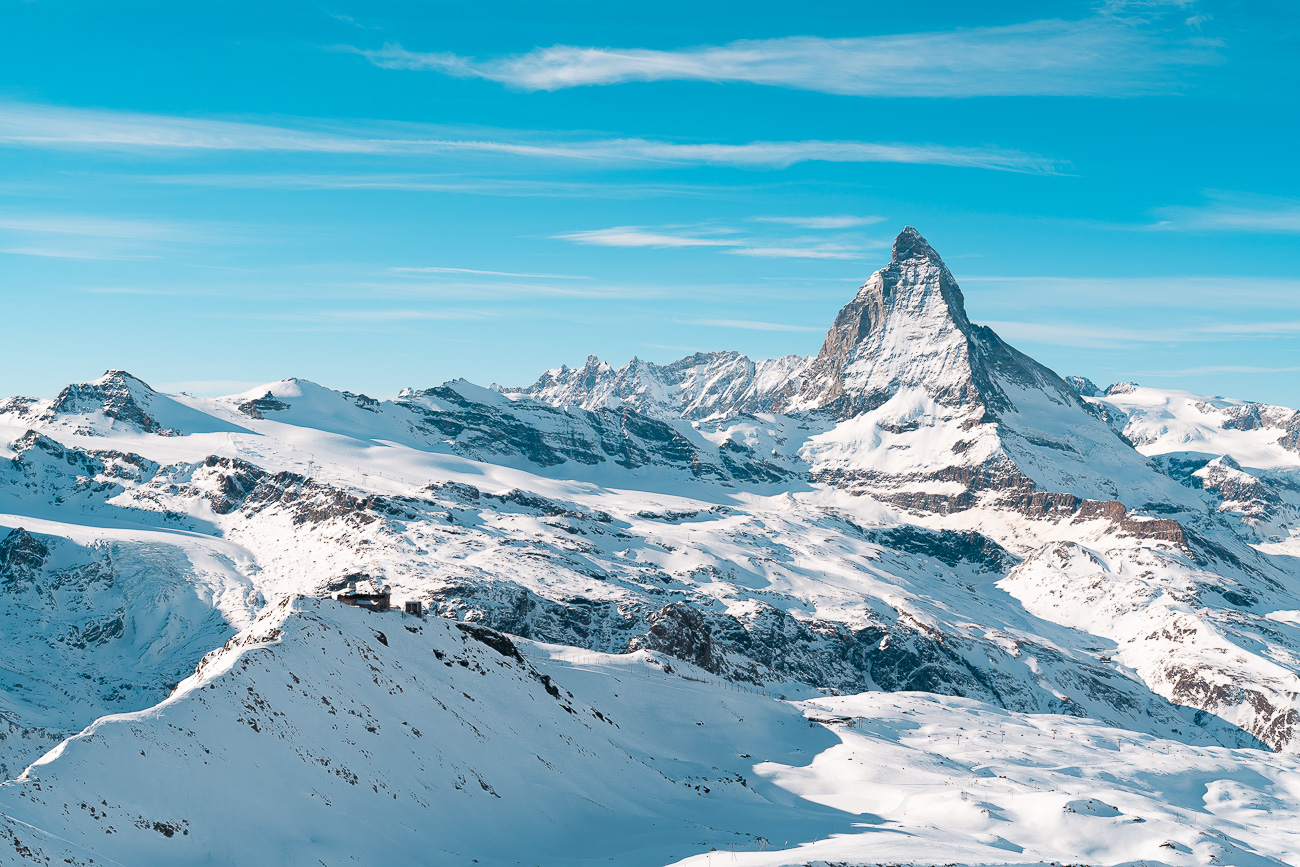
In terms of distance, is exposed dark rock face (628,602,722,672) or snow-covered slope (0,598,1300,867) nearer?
snow-covered slope (0,598,1300,867)

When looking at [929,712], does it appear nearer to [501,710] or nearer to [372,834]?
[501,710]

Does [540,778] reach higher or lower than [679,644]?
higher

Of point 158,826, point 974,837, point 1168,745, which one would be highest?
point 158,826

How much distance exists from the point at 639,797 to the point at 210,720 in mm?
38542

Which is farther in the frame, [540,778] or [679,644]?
[679,644]

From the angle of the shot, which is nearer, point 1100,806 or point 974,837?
point 974,837

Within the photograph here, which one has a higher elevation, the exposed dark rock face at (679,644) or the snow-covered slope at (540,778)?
the snow-covered slope at (540,778)

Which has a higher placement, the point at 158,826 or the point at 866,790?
the point at 158,826

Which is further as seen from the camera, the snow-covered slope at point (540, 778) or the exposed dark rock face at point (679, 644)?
the exposed dark rock face at point (679, 644)

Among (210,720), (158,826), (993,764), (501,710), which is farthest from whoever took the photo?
(993,764)

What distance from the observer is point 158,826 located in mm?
47531

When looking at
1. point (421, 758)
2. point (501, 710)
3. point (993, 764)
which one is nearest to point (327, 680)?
point (421, 758)

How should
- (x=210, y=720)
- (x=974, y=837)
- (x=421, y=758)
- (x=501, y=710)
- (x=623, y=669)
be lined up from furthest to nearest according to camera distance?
(x=623, y=669), (x=501, y=710), (x=974, y=837), (x=421, y=758), (x=210, y=720)

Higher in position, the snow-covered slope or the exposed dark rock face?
the snow-covered slope
